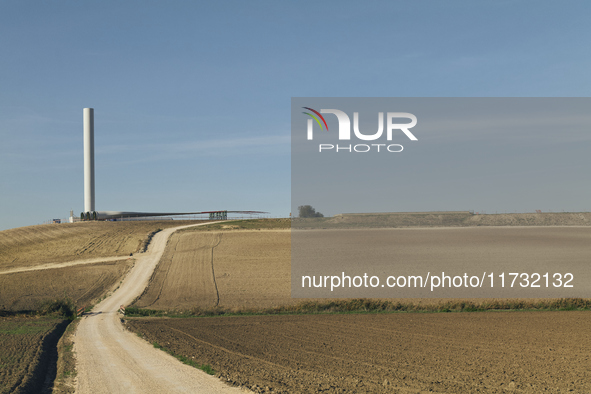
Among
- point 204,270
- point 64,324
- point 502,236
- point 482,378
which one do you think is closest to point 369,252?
point 204,270

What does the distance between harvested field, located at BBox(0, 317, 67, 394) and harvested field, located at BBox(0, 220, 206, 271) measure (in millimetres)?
30453

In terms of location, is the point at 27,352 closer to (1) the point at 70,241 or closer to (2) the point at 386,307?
(2) the point at 386,307

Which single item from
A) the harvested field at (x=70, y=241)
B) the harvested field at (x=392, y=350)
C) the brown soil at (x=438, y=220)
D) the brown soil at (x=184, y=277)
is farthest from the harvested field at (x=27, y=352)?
the brown soil at (x=438, y=220)

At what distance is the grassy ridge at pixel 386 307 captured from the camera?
100 ft

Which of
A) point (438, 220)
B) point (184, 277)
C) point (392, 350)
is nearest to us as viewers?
point (392, 350)

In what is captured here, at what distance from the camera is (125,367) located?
1609 centimetres

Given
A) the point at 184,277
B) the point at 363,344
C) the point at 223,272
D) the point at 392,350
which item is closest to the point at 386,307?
the point at 363,344

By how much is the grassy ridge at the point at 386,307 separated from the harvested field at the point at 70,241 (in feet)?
94.0

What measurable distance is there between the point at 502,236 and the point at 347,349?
51.2 metres

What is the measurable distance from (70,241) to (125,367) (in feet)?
185

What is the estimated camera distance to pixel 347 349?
18.8 meters

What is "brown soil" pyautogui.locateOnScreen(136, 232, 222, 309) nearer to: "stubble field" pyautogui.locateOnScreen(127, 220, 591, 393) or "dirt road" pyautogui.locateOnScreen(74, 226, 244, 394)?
"stubble field" pyautogui.locateOnScreen(127, 220, 591, 393)

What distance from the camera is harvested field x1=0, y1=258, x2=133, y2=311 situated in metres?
38.7

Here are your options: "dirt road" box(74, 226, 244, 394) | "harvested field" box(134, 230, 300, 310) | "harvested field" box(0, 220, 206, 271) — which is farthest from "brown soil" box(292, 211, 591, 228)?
"dirt road" box(74, 226, 244, 394)
